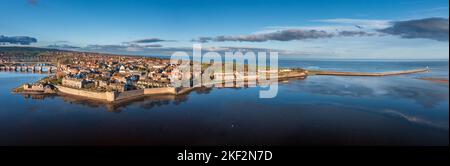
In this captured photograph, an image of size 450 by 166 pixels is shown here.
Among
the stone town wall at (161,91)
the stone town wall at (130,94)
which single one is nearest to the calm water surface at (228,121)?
the stone town wall at (130,94)

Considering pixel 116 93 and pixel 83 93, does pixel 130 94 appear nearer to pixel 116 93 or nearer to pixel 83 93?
pixel 116 93

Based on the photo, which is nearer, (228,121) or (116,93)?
(228,121)

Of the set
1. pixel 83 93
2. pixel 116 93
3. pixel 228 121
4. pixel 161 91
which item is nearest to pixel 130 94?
pixel 116 93

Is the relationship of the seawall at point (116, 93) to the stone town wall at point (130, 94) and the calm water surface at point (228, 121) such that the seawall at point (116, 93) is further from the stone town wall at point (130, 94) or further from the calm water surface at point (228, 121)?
the calm water surface at point (228, 121)

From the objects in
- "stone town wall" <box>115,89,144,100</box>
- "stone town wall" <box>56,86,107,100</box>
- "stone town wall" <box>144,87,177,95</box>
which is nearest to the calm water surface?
"stone town wall" <box>56,86,107,100</box>

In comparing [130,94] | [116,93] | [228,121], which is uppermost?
[116,93]

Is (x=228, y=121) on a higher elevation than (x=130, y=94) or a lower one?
lower

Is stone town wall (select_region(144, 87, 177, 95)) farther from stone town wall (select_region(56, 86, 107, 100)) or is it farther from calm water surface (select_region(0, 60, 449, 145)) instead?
stone town wall (select_region(56, 86, 107, 100))
